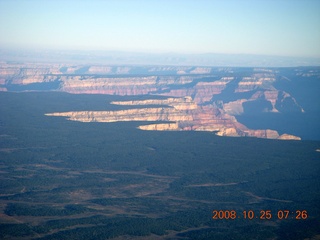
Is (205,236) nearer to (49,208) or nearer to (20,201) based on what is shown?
(49,208)

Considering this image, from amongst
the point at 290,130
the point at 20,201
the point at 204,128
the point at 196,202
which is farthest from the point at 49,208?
the point at 290,130

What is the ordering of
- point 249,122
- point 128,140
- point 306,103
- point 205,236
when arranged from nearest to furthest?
point 205,236 < point 128,140 < point 249,122 < point 306,103
